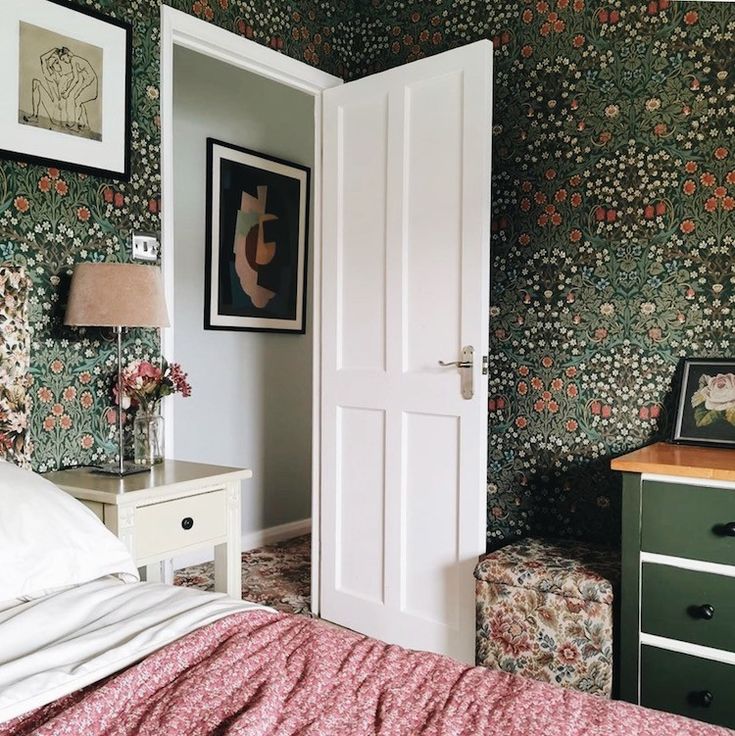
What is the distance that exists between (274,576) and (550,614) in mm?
1848

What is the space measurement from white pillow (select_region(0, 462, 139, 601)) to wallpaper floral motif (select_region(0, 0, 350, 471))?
74 centimetres

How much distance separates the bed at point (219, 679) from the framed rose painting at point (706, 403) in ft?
5.29

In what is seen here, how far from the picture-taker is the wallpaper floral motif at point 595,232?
2623mm

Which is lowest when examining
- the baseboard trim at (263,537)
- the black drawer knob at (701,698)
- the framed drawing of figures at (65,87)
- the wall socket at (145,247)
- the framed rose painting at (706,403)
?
the baseboard trim at (263,537)

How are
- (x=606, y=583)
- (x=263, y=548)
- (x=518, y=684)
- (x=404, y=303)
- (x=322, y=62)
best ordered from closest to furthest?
(x=518, y=684) → (x=606, y=583) → (x=404, y=303) → (x=322, y=62) → (x=263, y=548)

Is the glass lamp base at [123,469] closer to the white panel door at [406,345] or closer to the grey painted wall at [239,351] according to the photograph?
the white panel door at [406,345]

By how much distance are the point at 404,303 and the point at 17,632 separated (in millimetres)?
2025

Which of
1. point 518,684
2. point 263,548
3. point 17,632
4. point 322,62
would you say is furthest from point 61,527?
point 263,548

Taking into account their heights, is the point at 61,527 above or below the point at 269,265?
below

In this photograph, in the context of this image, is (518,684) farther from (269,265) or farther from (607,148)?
(269,265)

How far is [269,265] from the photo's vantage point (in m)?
4.58

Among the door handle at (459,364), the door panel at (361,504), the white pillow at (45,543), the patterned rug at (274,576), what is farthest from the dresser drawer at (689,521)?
the patterned rug at (274,576)

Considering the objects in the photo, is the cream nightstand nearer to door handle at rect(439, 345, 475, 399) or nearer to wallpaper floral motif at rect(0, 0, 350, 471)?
wallpaper floral motif at rect(0, 0, 350, 471)

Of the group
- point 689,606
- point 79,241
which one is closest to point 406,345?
point 79,241
